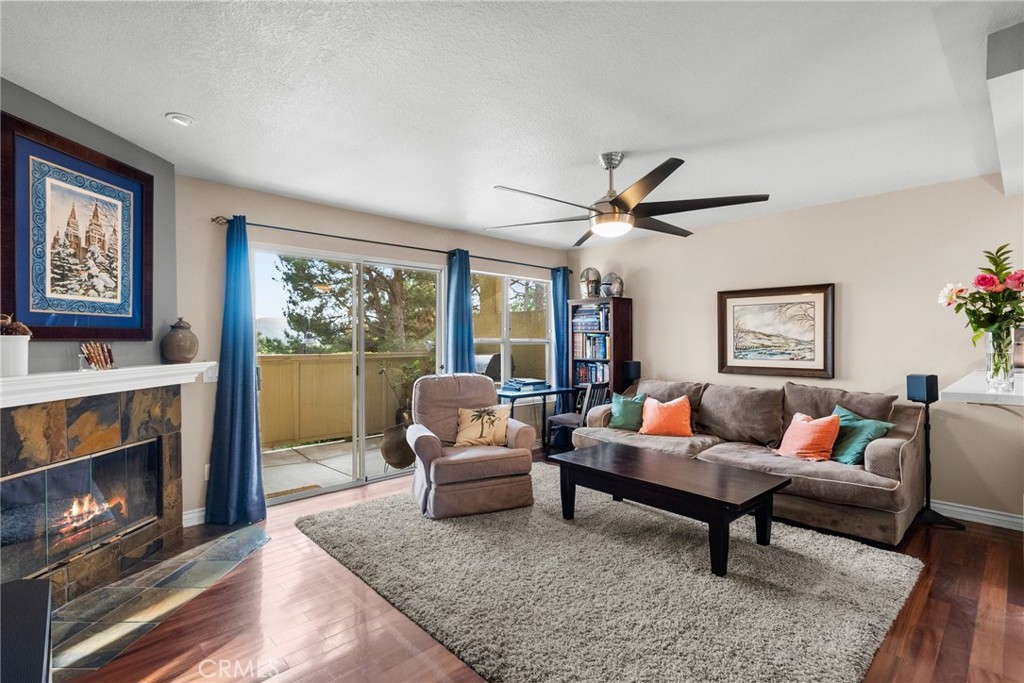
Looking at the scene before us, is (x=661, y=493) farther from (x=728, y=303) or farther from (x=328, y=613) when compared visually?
(x=728, y=303)

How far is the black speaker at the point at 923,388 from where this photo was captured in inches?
133

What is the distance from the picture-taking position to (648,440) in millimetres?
4262

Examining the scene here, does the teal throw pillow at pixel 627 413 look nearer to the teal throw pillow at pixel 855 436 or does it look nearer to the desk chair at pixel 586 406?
the desk chair at pixel 586 406

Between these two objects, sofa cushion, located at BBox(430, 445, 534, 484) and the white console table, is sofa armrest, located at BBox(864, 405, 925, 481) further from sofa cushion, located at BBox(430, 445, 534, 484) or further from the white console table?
sofa cushion, located at BBox(430, 445, 534, 484)

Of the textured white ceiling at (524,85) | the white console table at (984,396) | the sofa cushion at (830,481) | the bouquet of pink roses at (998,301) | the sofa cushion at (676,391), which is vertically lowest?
the sofa cushion at (830,481)

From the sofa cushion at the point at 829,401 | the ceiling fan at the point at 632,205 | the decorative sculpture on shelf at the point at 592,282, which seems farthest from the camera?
the decorative sculpture on shelf at the point at 592,282

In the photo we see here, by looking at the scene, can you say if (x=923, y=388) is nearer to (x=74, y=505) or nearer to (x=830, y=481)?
(x=830, y=481)

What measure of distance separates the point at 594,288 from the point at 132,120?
4438 millimetres

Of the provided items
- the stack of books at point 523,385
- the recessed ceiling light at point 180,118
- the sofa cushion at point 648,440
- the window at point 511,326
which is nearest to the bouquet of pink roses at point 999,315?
the sofa cushion at point 648,440

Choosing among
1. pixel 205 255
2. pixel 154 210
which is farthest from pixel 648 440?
pixel 154 210

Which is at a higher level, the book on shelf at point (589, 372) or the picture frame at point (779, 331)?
the picture frame at point (779, 331)

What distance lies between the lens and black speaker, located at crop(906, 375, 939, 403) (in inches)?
133

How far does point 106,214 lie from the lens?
280 cm

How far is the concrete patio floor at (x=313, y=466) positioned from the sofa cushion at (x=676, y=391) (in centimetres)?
275
